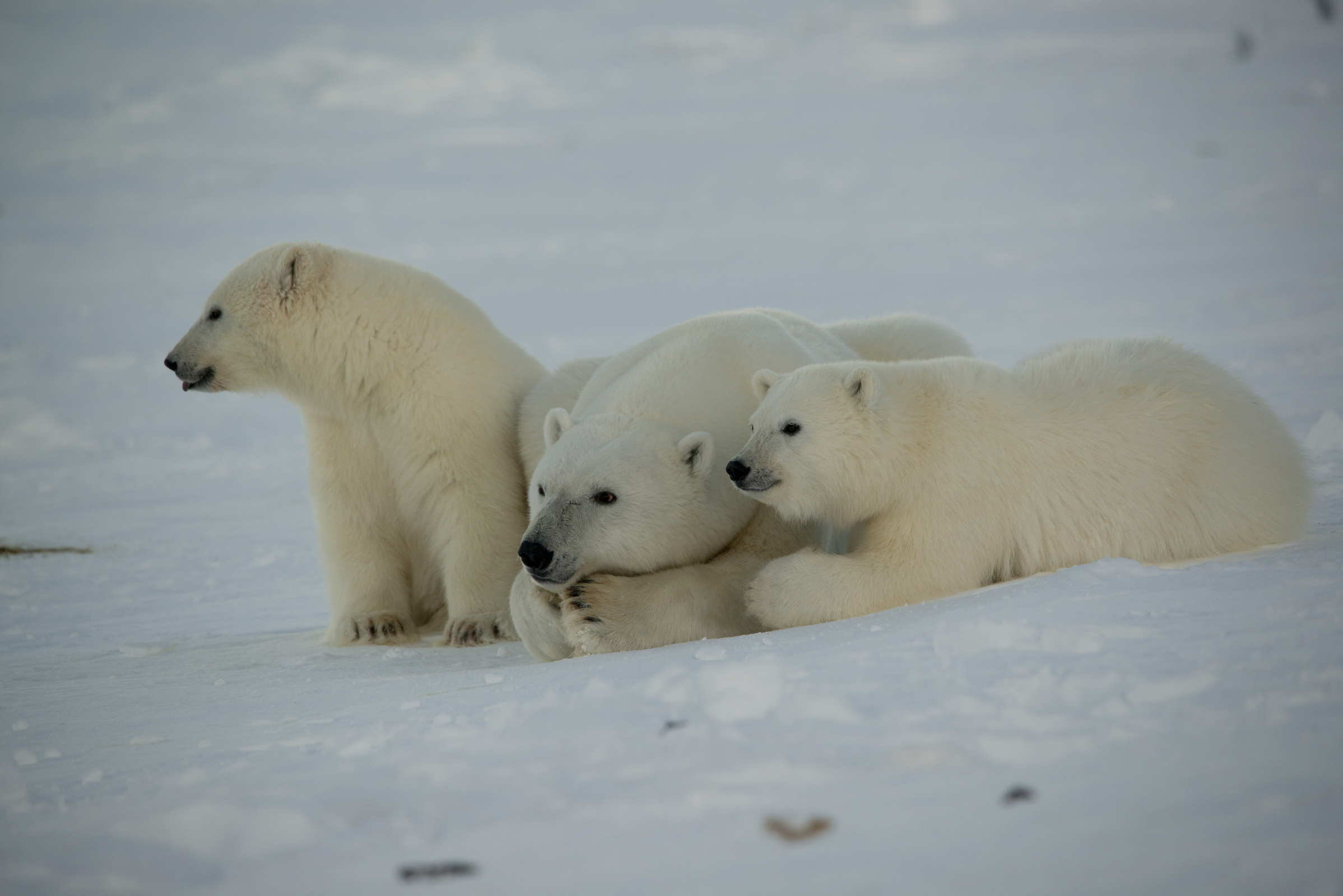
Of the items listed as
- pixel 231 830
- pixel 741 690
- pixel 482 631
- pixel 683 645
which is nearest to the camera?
pixel 231 830

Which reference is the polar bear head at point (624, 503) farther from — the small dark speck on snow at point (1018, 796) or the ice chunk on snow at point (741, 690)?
the small dark speck on snow at point (1018, 796)

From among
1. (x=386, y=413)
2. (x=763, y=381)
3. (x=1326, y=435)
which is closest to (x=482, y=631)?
(x=386, y=413)

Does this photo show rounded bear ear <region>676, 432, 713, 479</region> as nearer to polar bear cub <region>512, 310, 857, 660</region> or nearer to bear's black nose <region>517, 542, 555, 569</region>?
polar bear cub <region>512, 310, 857, 660</region>

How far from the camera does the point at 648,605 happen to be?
12.0ft

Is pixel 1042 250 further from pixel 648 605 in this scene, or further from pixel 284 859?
pixel 284 859

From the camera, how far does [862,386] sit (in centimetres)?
363

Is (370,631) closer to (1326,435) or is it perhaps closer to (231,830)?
(231,830)

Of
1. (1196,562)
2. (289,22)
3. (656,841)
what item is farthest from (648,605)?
(289,22)

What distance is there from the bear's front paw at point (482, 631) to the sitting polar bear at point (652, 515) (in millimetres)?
559

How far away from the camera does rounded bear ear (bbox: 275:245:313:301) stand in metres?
4.88

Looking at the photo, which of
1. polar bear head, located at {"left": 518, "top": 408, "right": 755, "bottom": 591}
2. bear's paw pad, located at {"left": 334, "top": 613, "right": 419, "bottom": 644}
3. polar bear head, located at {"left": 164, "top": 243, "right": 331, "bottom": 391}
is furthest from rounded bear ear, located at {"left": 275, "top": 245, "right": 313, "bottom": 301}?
polar bear head, located at {"left": 518, "top": 408, "right": 755, "bottom": 591}

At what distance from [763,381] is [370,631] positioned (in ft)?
6.25

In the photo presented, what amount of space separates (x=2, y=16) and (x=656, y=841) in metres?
33.2

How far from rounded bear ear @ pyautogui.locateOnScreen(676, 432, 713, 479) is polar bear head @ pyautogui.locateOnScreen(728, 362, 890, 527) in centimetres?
16
